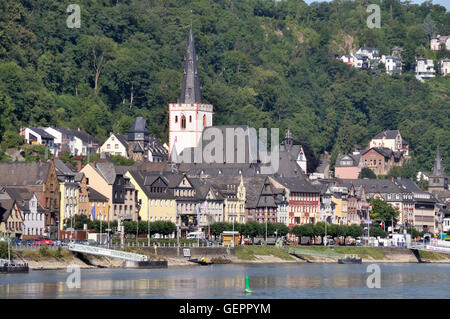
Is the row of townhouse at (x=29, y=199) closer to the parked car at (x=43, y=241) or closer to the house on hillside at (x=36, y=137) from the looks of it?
the parked car at (x=43, y=241)

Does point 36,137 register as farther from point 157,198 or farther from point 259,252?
point 259,252

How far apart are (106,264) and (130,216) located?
32889mm

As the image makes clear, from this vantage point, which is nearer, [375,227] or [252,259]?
[252,259]

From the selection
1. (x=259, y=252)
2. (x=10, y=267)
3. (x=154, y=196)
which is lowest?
(x=10, y=267)

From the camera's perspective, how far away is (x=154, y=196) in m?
164

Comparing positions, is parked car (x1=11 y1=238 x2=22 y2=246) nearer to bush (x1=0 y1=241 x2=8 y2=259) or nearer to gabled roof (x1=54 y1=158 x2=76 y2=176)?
bush (x1=0 y1=241 x2=8 y2=259)

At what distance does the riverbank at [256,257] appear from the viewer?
12138cm

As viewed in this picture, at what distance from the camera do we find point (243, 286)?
10662cm

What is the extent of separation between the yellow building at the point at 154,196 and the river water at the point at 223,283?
94.1ft

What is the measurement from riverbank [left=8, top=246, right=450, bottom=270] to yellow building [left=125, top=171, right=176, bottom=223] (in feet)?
56.3

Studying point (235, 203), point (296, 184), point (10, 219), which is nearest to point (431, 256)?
point (235, 203)

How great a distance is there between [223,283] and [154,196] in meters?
56.0
